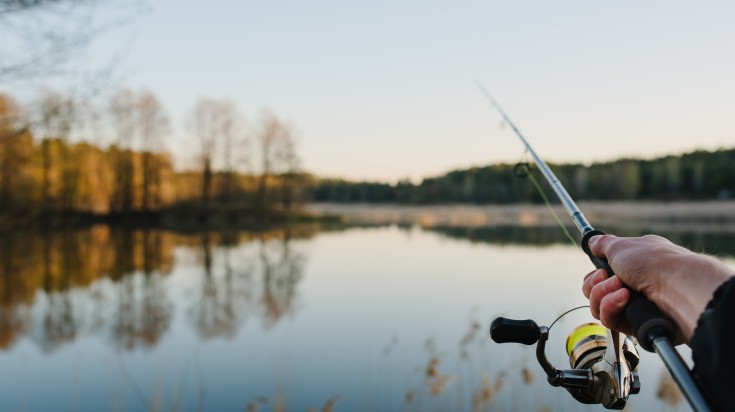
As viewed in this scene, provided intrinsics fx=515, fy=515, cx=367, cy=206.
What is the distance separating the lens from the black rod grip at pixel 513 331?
100cm

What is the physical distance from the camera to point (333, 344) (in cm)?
765

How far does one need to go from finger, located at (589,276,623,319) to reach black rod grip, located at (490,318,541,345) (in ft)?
0.47

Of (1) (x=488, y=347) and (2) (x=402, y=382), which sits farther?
(1) (x=488, y=347)

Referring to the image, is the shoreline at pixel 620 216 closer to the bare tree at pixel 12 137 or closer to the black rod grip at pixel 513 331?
the bare tree at pixel 12 137

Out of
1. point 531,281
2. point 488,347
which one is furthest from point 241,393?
point 531,281

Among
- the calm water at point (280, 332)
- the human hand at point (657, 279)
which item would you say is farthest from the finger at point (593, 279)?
the calm water at point (280, 332)

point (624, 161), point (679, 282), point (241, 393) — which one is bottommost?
point (241, 393)

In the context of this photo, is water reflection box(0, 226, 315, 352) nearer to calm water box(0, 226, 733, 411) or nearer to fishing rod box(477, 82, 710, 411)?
calm water box(0, 226, 733, 411)

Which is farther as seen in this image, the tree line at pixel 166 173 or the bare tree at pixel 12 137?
the tree line at pixel 166 173

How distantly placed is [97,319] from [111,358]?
220 centimetres

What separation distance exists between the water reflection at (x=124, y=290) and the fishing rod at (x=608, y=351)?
5253 mm

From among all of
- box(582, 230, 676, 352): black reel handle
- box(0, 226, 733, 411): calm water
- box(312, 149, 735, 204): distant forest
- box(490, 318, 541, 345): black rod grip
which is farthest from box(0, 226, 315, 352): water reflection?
box(312, 149, 735, 204): distant forest

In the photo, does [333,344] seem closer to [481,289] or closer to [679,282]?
[481,289]

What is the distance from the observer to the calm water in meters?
5.57
